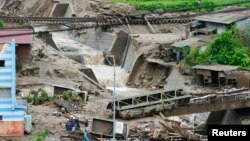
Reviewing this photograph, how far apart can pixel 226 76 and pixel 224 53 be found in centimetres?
339

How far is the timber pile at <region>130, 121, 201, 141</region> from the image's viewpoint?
38.2 metres

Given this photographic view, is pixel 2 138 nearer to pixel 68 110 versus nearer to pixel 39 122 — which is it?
pixel 39 122

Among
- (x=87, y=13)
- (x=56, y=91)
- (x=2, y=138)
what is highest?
(x=87, y=13)

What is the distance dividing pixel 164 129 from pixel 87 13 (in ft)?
121

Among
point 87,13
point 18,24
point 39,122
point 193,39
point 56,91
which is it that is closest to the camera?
point 39,122

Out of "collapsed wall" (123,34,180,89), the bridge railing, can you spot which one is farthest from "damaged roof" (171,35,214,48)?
the bridge railing

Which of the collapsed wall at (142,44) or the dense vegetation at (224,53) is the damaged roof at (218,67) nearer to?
the dense vegetation at (224,53)

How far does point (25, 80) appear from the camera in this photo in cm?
4925

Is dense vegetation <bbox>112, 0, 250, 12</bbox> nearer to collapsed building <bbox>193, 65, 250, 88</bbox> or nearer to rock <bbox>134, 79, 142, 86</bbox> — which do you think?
rock <bbox>134, 79, 142, 86</bbox>

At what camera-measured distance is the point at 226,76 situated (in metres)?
A: 50.4

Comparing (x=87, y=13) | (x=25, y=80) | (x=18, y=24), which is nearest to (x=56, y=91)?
(x=25, y=80)

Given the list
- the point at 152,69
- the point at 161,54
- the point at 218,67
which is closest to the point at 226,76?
the point at 218,67

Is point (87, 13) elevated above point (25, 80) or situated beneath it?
elevated above

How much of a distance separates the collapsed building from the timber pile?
11106 millimetres
